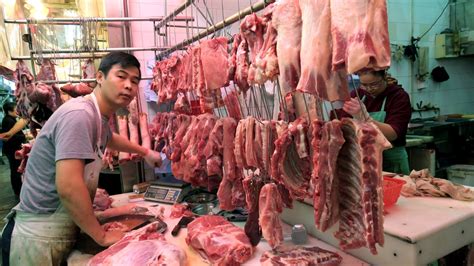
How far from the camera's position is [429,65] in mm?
7527

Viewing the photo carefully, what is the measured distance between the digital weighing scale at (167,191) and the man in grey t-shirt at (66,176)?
92 centimetres

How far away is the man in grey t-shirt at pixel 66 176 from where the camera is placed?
234cm

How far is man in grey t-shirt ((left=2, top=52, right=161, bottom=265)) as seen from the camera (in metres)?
→ 2.34

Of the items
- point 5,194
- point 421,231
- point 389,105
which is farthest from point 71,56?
point 5,194

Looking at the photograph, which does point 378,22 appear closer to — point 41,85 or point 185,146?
point 185,146

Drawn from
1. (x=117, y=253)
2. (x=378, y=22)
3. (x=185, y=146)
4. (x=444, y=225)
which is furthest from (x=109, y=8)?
(x=444, y=225)

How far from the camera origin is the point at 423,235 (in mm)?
1840

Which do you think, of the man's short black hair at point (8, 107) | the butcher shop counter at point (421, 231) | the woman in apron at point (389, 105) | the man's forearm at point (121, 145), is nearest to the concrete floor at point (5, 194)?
the man's short black hair at point (8, 107)

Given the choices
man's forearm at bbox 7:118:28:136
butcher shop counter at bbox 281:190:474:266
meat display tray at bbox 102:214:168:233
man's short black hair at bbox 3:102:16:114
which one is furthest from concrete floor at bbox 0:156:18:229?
butcher shop counter at bbox 281:190:474:266

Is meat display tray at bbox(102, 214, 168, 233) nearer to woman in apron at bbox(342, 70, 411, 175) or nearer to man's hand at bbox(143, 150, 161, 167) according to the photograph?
man's hand at bbox(143, 150, 161, 167)

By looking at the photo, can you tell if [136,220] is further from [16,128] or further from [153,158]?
[16,128]

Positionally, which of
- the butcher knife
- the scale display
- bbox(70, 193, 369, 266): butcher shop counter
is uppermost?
the scale display

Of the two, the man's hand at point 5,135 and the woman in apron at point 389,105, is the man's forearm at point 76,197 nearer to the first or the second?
the woman in apron at point 389,105

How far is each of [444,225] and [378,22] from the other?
1.26 metres
